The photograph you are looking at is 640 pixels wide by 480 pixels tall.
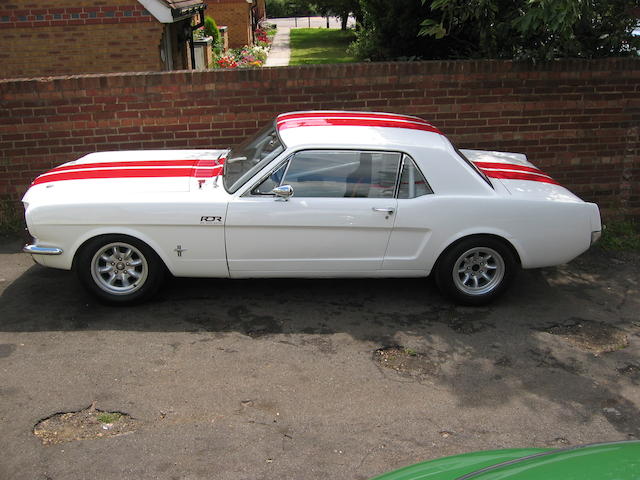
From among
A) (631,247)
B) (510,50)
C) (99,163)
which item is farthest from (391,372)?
(510,50)

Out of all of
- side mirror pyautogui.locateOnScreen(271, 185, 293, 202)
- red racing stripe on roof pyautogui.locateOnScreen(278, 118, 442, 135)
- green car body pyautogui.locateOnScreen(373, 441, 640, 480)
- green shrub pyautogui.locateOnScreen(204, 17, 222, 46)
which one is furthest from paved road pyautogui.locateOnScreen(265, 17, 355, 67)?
green car body pyautogui.locateOnScreen(373, 441, 640, 480)

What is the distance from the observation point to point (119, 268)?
5.50 metres

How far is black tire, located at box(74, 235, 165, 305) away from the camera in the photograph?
5.38m

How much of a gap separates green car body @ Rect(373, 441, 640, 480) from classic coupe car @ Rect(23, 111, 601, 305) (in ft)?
9.35

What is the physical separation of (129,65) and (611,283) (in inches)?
312

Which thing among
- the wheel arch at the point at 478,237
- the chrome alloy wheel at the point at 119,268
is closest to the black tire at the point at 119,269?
the chrome alloy wheel at the point at 119,268

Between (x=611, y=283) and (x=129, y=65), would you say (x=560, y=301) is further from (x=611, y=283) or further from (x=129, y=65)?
(x=129, y=65)

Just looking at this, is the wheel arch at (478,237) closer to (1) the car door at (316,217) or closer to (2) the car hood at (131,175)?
(1) the car door at (316,217)

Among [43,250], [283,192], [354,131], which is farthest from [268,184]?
[43,250]

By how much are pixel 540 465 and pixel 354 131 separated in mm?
3775

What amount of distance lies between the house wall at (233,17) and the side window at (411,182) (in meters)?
25.5

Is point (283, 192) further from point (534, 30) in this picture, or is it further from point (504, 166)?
point (534, 30)

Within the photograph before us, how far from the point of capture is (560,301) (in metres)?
6.10

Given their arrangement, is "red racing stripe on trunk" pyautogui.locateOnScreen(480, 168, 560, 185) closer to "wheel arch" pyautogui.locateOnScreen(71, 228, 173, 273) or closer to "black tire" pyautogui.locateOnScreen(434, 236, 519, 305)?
"black tire" pyautogui.locateOnScreen(434, 236, 519, 305)
